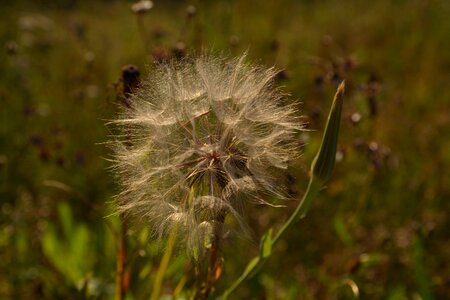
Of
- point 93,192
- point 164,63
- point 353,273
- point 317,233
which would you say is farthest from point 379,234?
point 164,63

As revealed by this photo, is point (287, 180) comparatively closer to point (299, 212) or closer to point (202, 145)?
point (299, 212)

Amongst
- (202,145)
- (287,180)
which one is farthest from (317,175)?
(202,145)

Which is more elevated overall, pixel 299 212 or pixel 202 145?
pixel 202 145

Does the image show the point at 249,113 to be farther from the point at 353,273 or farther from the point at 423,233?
the point at 423,233

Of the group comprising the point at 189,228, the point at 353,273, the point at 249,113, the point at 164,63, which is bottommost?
the point at 353,273

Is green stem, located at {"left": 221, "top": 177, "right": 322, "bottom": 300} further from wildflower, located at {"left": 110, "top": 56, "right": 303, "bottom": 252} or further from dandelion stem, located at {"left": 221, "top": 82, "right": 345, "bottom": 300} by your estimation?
wildflower, located at {"left": 110, "top": 56, "right": 303, "bottom": 252}
